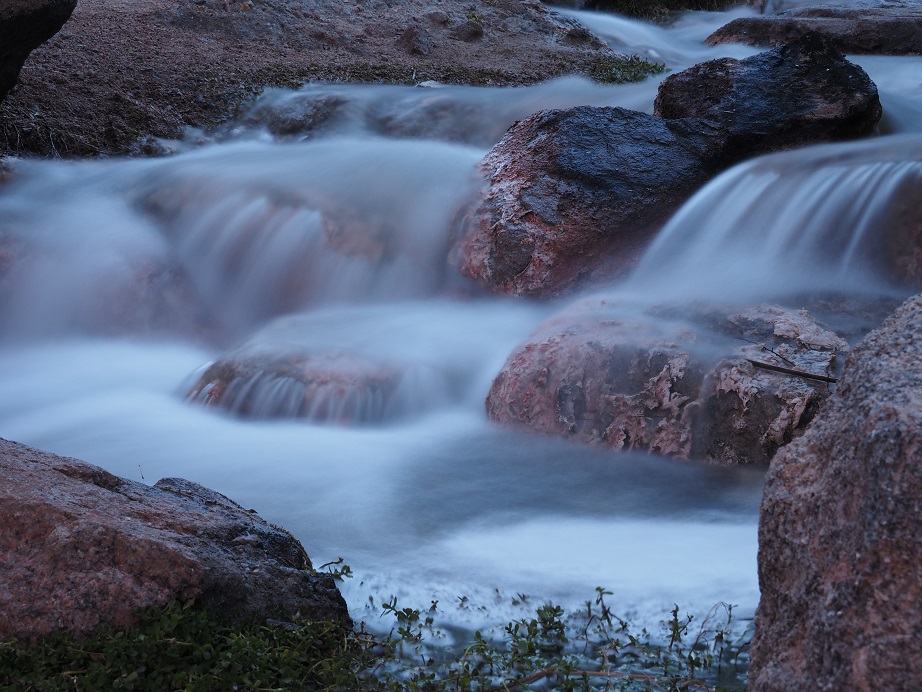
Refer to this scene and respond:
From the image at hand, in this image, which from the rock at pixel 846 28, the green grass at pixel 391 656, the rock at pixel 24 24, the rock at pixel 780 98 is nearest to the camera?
the green grass at pixel 391 656

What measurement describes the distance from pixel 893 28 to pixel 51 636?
451 inches

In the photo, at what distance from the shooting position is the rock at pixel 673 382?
4176 mm

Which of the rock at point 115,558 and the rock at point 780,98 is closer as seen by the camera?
the rock at point 115,558

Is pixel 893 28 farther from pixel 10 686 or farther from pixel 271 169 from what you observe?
pixel 10 686

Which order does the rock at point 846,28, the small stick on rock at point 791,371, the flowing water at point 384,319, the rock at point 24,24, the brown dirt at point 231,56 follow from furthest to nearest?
the rock at point 846,28
the brown dirt at point 231,56
the rock at point 24,24
the small stick on rock at point 791,371
the flowing water at point 384,319

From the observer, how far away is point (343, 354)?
5.40 meters

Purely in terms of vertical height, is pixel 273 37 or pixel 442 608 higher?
pixel 273 37

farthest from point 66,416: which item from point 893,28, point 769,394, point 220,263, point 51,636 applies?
point 893,28

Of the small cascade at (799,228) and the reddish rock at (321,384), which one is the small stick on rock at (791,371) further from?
the reddish rock at (321,384)

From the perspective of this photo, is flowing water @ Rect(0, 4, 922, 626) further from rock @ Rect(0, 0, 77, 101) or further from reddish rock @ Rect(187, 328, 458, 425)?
rock @ Rect(0, 0, 77, 101)

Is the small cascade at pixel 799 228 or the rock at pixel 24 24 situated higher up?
the rock at pixel 24 24

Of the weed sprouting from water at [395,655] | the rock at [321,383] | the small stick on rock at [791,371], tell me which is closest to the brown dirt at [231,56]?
the rock at [321,383]

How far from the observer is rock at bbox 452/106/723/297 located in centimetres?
628

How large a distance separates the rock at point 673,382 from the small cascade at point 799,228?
650 millimetres
